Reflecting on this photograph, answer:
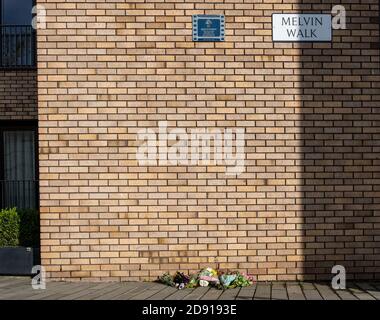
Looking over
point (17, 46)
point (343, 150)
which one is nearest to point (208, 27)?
point (343, 150)

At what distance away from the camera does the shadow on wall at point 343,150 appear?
19.6 ft

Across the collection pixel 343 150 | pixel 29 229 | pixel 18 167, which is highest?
pixel 343 150

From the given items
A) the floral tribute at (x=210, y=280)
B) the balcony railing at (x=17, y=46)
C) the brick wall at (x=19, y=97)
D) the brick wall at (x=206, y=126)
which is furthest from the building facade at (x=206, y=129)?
the balcony railing at (x=17, y=46)

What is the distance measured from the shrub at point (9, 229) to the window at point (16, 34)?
124 inches

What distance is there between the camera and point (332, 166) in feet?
19.7

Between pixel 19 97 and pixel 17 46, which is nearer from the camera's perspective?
pixel 19 97

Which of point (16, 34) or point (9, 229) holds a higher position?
point (16, 34)

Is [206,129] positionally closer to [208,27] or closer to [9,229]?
[208,27]

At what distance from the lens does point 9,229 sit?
6.98 meters

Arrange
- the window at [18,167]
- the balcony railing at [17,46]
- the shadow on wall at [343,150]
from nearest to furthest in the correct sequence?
1. the shadow on wall at [343,150]
2. the window at [18,167]
3. the balcony railing at [17,46]

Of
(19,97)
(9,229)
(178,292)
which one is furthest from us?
(19,97)

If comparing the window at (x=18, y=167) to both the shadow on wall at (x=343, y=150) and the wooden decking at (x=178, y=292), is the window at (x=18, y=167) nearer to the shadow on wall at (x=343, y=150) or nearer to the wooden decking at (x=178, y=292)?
the wooden decking at (x=178, y=292)

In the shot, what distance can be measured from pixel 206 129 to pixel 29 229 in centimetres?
306

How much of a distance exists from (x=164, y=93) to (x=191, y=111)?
401 mm
